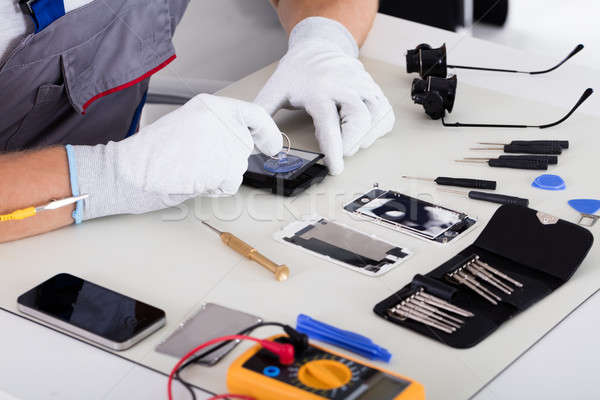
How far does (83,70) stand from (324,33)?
0.50 metres

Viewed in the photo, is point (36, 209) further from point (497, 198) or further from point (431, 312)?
point (497, 198)

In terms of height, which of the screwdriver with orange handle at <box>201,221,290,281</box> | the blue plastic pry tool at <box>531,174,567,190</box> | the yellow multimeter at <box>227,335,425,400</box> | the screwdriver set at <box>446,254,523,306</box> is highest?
the yellow multimeter at <box>227,335,425,400</box>

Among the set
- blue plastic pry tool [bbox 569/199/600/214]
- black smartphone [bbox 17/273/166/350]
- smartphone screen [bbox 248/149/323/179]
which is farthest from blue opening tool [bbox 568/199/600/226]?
black smartphone [bbox 17/273/166/350]

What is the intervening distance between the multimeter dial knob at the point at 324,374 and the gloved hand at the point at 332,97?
0.53 meters

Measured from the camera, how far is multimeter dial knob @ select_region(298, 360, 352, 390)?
691mm

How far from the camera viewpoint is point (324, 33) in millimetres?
1491

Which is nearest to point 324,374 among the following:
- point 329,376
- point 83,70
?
point 329,376

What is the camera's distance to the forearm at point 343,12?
5.14ft

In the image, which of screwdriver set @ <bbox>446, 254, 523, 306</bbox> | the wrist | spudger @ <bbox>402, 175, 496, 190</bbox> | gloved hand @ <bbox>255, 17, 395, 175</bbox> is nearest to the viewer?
screwdriver set @ <bbox>446, 254, 523, 306</bbox>

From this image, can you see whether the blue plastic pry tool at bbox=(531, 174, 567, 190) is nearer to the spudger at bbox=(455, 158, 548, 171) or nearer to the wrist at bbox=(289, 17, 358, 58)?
the spudger at bbox=(455, 158, 548, 171)

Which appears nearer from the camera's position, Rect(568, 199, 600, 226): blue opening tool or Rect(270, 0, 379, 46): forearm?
Rect(568, 199, 600, 226): blue opening tool

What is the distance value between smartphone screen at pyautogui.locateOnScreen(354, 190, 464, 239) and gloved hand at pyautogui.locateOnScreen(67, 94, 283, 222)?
21 cm

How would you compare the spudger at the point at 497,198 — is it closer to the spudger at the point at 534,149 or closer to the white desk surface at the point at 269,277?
the white desk surface at the point at 269,277

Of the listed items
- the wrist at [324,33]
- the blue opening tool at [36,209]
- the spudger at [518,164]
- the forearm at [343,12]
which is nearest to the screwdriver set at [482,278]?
the spudger at [518,164]
